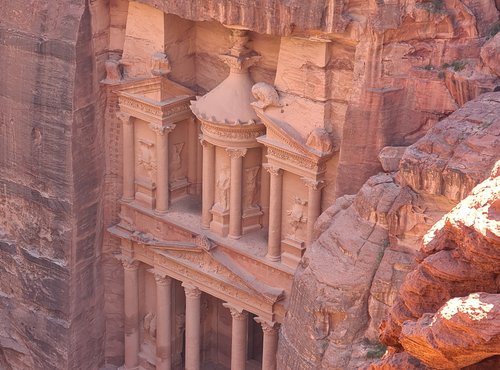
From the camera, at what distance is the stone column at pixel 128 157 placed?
19250 millimetres

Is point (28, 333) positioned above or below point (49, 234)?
below

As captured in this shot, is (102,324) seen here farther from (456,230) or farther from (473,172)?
(456,230)

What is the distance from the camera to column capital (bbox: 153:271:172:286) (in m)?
19.6

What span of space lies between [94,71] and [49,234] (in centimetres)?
306

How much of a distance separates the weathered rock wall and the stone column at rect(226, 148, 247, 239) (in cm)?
285

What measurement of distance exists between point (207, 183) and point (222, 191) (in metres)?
0.29

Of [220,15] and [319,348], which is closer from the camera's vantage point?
[319,348]

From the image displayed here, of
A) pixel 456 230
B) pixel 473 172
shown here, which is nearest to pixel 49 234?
pixel 473 172

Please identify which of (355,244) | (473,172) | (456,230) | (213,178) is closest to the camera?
(456,230)

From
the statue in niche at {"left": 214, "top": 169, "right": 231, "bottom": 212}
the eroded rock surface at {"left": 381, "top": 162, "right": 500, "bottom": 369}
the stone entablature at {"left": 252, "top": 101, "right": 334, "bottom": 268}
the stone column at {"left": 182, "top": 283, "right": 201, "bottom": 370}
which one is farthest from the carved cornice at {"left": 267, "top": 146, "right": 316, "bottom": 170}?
the eroded rock surface at {"left": 381, "top": 162, "right": 500, "bottom": 369}

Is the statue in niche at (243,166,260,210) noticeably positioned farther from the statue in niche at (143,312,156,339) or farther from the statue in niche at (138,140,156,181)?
the statue in niche at (143,312,156,339)

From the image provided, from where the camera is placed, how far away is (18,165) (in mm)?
19406

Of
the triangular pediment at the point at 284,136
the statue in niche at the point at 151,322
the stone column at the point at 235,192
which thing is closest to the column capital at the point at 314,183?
the triangular pediment at the point at 284,136

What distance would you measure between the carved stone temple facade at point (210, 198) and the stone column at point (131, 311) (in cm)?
3
